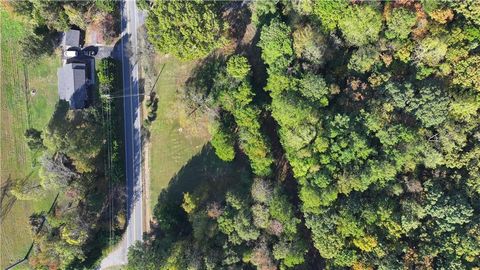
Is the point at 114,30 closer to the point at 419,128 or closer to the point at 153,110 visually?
the point at 153,110

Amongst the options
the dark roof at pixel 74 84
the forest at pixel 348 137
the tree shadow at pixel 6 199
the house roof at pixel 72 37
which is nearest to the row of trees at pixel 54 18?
the house roof at pixel 72 37

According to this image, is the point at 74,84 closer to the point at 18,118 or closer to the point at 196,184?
the point at 18,118

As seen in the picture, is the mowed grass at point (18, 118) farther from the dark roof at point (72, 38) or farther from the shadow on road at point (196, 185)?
the shadow on road at point (196, 185)

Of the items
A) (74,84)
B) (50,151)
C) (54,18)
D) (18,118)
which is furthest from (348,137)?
(18,118)

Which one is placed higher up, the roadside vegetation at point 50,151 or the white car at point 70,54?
the white car at point 70,54

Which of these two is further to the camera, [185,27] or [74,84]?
[74,84]

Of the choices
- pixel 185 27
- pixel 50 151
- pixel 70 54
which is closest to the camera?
pixel 185 27
